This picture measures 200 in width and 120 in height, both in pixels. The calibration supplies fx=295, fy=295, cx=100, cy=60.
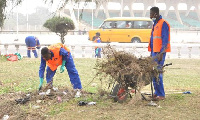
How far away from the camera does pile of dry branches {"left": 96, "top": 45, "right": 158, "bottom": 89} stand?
16.8 feet

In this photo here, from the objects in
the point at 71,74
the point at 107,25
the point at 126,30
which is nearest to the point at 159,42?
the point at 71,74

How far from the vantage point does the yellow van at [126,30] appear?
75.3 ft

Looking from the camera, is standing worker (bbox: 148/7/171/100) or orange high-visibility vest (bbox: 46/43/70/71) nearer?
standing worker (bbox: 148/7/171/100)

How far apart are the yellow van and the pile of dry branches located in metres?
17.4

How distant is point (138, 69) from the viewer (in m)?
5.09

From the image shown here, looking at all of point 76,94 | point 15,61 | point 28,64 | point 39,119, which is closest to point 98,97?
point 76,94

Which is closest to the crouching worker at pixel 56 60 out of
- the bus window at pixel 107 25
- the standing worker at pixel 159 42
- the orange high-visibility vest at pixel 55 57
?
the orange high-visibility vest at pixel 55 57

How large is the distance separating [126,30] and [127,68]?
60.1 feet

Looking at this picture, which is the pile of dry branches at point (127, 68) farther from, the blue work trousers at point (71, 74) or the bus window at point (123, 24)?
the bus window at point (123, 24)

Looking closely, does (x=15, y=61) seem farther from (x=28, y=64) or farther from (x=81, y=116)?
(x=81, y=116)

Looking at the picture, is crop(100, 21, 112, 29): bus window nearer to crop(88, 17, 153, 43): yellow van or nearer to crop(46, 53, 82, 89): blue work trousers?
crop(88, 17, 153, 43): yellow van

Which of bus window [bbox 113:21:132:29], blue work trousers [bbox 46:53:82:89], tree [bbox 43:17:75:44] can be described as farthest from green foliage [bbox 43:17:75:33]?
blue work trousers [bbox 46:53:82:89]

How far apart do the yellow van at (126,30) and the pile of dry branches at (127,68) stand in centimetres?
1743

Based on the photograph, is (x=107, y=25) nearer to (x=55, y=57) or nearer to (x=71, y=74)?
(x=71, y=74)
